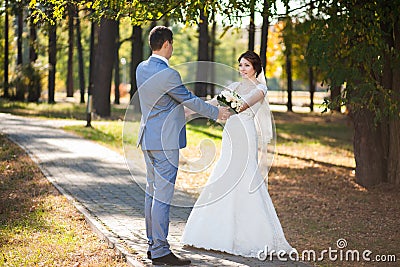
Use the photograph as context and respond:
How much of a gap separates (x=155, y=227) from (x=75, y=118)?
2353 cm

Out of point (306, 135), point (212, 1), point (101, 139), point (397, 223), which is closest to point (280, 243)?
point (397, 223)

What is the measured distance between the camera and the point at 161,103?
7875 mm

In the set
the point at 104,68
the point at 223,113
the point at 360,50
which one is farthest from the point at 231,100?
the point at 104,68

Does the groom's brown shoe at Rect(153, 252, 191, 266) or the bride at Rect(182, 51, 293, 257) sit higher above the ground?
the bride at Rect(182, 51, 293, 257)

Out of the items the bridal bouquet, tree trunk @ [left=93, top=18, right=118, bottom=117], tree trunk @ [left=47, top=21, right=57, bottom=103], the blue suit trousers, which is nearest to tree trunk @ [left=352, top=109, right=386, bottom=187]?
the bridal bouquet

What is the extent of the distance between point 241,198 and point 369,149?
271 inches

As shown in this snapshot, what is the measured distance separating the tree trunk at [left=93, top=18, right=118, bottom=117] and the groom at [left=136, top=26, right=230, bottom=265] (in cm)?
2323

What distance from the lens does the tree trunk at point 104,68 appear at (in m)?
30.9

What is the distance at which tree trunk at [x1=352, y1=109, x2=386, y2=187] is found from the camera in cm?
1499

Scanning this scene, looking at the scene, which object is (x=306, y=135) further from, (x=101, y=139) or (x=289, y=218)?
(x=289, y=218)

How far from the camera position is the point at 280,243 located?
28.5 feet

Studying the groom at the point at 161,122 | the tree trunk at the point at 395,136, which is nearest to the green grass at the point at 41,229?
the groom at the point at 161,122

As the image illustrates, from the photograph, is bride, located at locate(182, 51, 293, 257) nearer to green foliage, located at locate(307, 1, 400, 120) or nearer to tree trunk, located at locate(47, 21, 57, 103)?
green foliage, located at locate(307, 1, 400, 120)

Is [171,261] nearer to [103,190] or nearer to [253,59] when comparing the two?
[253,59]
